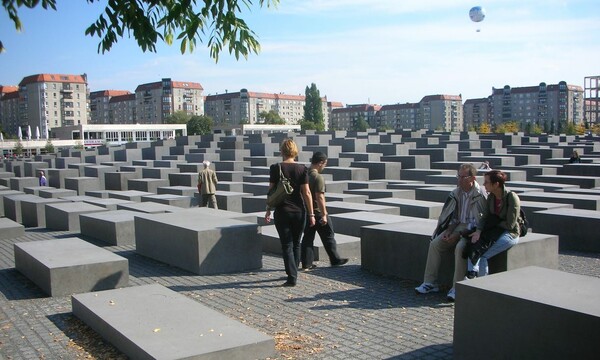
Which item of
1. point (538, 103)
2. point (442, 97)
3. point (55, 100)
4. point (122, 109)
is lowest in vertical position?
point (538, 103)

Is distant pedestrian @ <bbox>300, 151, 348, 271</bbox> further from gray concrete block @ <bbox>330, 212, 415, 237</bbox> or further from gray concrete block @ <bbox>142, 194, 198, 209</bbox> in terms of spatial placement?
A: gray concrete block @ <bbox>142, 194, 198, 209</bbox>

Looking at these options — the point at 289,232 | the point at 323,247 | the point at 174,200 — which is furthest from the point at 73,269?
the point at 174,200

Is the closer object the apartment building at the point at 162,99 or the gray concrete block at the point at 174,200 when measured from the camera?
the gray concrete block at the point at 174,200

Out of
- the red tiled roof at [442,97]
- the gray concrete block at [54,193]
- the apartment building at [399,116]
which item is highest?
the red tiled roof at [442,97]

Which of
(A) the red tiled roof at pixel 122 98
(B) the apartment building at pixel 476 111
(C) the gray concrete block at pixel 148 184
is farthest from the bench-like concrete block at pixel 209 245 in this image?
(B) the apartment building at pixel 476 111

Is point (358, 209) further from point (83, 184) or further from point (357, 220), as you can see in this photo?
point (83, 184)

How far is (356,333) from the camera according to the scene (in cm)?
592

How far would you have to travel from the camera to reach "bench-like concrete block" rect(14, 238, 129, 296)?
7719 millimetres

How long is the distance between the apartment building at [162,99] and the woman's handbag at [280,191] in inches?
5836

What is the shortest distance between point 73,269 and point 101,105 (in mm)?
170408

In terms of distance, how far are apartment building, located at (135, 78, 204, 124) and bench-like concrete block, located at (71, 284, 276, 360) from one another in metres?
149

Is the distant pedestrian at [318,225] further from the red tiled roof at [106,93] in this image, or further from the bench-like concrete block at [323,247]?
the red tiled roof at [106,93]

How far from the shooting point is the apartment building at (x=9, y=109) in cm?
14738

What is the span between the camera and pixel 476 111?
17338cm
